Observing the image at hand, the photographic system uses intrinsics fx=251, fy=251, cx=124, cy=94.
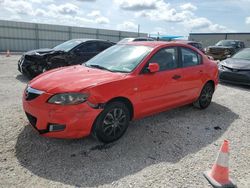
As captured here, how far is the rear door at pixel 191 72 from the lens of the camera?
528cm

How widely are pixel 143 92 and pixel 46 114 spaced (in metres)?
1.66

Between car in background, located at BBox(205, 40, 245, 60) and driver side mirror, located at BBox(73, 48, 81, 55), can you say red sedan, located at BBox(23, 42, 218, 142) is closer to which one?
driver side mirror, located at BBox(73, 48, 81, 55)

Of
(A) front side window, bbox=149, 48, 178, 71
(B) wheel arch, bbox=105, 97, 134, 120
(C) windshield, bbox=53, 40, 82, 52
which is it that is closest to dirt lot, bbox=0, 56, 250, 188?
(B) wheel arch, bbox=105, 97, 134, 120

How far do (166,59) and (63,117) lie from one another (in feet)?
7.97

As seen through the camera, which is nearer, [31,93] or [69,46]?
[31,93]

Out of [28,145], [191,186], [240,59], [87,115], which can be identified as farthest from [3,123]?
[240,59]

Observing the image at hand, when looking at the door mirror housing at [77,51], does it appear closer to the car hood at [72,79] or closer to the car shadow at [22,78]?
the car shadow at [22,78]

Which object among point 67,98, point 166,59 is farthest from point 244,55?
point 67,98

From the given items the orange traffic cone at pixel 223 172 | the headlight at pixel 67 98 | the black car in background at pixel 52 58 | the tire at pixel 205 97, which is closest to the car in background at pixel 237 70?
the tire at pixel 205 97

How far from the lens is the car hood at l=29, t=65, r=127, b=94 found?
3646 mm

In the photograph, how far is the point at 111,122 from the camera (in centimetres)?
394

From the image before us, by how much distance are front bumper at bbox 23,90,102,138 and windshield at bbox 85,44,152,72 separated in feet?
3.59

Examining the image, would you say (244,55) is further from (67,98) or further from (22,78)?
(67,98)

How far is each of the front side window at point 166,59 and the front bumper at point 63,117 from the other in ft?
5.43
